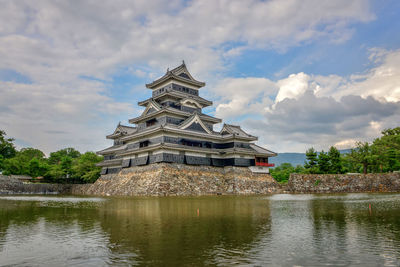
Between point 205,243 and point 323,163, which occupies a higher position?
point 323,163

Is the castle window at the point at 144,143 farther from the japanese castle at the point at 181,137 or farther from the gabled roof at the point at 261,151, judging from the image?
the gabled roof at the point at 261,151

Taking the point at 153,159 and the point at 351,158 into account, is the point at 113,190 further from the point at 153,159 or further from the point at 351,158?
the point at 351,158

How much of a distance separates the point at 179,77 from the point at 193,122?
7909 mm

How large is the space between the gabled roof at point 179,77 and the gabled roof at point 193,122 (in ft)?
22.2

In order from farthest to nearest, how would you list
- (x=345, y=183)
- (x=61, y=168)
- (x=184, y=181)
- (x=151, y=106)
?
(x=61, y=168) → (x=151, y=106) → (x=345, y=183) → (x=184, y=181)

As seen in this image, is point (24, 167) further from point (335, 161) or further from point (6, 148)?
point (335, 161)

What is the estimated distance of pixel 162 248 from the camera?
22.0 feet

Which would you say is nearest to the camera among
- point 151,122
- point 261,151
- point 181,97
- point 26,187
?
point 151,122

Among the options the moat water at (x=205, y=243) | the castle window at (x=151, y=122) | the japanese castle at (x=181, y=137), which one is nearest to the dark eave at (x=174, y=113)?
the japanese castle at (x=181, y=137)

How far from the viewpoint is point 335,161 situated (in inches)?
1647

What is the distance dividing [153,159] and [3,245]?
2859 centimetres

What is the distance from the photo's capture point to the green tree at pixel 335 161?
136ft

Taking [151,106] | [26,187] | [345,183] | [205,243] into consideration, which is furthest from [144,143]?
[205,243]

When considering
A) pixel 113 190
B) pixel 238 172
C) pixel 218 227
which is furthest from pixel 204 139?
pixel 218 227
